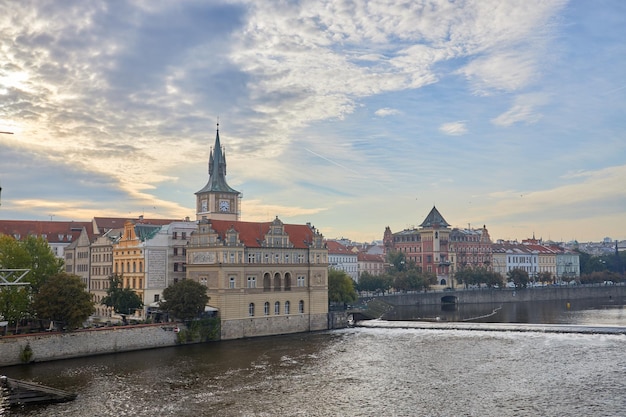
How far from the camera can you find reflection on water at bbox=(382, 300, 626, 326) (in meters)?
112

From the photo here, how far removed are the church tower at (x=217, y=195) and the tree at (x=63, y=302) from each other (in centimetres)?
4969

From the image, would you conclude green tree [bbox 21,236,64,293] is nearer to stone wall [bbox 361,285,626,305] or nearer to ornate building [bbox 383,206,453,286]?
stone wall [bbox 361,285,626,305]

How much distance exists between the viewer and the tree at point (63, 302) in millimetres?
68188

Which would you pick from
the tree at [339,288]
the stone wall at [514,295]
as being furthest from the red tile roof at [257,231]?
the stone wall at [514,295]

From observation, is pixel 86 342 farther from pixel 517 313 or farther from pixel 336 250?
pixel 336 250

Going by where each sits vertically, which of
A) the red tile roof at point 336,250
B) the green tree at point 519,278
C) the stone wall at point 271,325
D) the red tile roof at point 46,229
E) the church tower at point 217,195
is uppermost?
the church tower at point 217,195

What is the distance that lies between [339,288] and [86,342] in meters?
47.0

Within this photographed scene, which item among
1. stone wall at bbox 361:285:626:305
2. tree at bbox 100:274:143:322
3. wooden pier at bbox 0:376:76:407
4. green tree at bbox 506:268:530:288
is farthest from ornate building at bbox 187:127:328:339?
green tree at bbox 506:268:530:288

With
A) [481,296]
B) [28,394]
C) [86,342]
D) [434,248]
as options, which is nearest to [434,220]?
[434,248]

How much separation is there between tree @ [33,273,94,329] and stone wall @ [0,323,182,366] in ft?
5.95

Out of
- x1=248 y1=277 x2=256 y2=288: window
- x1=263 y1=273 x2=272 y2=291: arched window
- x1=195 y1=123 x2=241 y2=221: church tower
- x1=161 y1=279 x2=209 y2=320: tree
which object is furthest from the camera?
x1=195 y1=123 x2=241 y2=221: church tower

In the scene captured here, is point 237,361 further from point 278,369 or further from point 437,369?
point 437,369

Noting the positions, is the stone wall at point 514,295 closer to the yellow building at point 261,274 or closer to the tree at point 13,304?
the yellow building at point 261,274

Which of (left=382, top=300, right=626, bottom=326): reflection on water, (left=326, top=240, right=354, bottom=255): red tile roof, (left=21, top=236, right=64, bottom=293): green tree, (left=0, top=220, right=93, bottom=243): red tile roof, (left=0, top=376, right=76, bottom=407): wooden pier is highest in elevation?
(left=0, top=220, right=93, bottom=243): red tile roof
